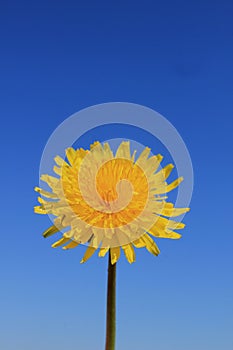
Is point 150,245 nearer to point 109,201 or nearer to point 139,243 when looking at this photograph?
point 139,243

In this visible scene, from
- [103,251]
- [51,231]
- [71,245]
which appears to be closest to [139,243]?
[103,251]

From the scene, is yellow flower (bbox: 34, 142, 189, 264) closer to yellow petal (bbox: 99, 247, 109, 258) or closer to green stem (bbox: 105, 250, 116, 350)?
yellow petal (bbox: 99, 247, 109, 258)

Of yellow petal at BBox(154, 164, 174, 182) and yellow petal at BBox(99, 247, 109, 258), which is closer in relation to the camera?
yellow petal at BBox(99, 247, 109, 258)

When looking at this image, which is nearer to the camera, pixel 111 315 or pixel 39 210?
pixel 111 315

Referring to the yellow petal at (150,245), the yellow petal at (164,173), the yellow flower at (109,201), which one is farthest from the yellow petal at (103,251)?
the yellow petal at (164,173)

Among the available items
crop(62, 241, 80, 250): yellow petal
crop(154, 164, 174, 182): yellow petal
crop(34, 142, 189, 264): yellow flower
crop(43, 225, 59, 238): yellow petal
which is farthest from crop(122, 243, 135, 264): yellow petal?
crop(154, 164, 174, 182): yellow petal

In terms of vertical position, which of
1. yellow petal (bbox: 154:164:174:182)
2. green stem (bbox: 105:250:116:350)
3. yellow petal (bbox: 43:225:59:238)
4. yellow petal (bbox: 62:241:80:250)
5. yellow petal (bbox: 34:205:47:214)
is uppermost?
yellow petal (bbox: 154:164:174:182)

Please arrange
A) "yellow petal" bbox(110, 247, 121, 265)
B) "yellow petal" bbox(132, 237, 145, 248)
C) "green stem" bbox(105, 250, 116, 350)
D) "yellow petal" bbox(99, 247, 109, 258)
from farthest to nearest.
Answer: "yellow petal" bbox(132, 237, 145, 248)
"yellow petal" bbox(99, 247, 109, 258)
"yellow petal" bbox(110, 247, 121, 265)
"green stem" bbox(105, 250, 116, 350)

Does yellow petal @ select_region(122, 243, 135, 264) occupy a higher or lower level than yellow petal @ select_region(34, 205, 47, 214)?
lower
